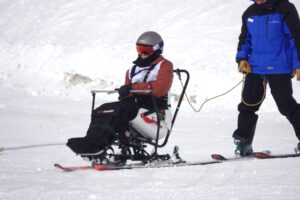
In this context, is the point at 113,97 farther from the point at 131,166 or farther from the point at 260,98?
the point at 131,166

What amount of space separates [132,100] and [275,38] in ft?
5.62

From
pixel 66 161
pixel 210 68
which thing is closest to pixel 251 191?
pixel 66 161

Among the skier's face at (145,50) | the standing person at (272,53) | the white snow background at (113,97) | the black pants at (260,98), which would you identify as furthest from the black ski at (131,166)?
the skier's face at (145,50)

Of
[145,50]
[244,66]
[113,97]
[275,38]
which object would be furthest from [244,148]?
[113,97]

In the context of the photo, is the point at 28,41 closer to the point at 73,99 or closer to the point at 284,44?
the point at 73,99

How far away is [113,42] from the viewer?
56.3ft

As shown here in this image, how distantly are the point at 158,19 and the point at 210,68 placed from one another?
438 centimetres

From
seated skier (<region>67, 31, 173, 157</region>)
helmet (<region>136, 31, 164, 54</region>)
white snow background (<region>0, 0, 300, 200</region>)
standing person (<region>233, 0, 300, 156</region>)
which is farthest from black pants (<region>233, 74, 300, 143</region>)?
helmet (<region>136, 31, 164, 54</region>)

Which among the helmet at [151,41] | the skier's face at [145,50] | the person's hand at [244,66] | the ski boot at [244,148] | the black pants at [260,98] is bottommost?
the ski boot at [244,148]

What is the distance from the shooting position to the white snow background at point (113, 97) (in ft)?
14.7

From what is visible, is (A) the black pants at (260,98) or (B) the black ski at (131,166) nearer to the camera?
(B) the black ski at (131,166)

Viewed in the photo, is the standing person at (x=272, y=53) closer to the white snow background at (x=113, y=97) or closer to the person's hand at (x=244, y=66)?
the person's hand at (x=244, y=66)

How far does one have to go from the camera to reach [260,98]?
20.3ft

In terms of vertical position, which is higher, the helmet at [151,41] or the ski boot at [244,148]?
the helmet at [151,41]
